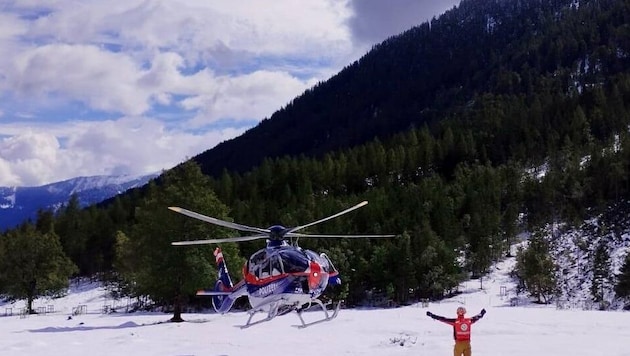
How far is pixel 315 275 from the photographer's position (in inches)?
824

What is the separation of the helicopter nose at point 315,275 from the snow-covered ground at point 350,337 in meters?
3.47

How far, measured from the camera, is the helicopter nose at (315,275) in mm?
20844

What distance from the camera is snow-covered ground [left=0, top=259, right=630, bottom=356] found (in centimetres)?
2302

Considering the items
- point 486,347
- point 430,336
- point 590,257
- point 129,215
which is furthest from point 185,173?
point 129,215

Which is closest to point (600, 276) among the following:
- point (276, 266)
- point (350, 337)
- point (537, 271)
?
point (537, 271)

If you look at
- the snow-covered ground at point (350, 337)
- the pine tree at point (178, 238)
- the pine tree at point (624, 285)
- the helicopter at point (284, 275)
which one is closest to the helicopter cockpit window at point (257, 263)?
the helicopter at point (284, 275)

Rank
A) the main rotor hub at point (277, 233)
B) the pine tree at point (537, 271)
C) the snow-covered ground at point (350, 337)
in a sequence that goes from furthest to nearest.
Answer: the pine tree at point (537, 271) → the snow-covered ground at point (350, 337) → the main rotor hub at point (277, 233)

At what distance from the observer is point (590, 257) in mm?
83688

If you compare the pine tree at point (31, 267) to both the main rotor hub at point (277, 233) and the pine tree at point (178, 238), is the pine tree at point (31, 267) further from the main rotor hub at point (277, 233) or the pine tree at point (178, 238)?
the main rotor hub at point (277, 233)

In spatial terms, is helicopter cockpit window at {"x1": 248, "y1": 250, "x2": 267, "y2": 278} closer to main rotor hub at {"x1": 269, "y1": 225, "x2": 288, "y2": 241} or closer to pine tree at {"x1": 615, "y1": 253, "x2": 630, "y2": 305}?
main rotor hub at {"x1": 269, "y1": 225, "x2": 288, "y2": 241}

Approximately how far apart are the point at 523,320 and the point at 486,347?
8109mm

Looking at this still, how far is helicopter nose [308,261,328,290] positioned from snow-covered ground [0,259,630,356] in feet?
11.4

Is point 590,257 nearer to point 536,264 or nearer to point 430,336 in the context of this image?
point 536,264

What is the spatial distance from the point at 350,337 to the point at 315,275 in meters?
7.13
